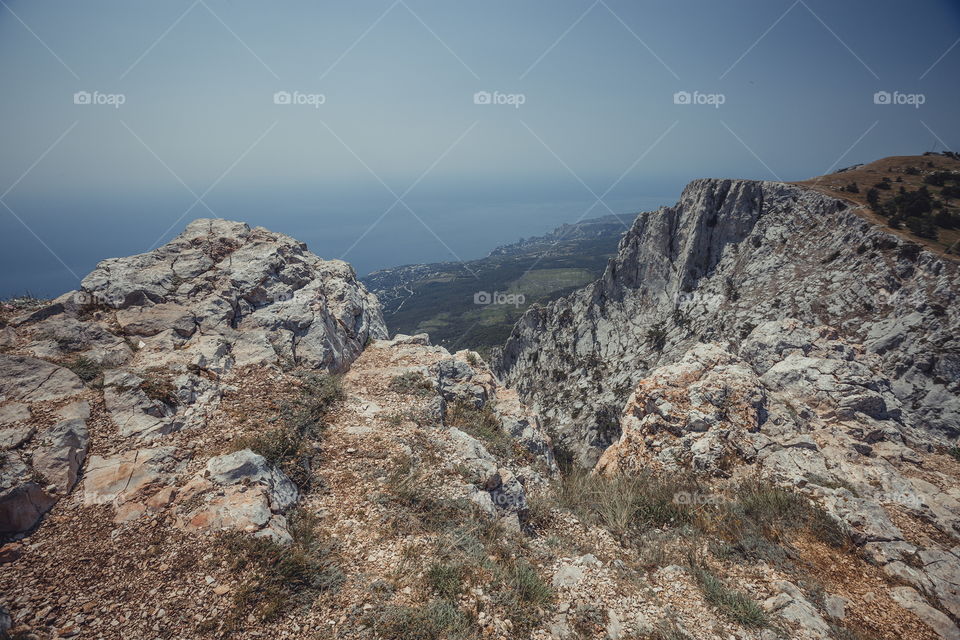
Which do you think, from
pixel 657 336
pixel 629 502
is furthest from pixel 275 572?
pixel 657 336

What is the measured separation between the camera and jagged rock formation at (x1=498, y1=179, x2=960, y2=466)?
20.7m

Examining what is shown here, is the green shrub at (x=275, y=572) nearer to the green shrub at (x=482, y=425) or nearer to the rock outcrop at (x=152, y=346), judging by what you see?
the rock outcrop at (x=152, y=346)

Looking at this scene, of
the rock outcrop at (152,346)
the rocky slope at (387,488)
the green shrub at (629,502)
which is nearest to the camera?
the rocky slope at (387,488)

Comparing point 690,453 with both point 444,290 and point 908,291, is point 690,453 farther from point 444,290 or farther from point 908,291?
point 444,290

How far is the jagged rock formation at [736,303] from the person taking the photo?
2072 centimetres

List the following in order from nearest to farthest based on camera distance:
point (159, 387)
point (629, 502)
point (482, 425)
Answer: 1. point (159, 387)
2. point (629, 502)
3. point (482, 425)

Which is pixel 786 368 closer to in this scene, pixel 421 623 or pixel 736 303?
pixel 736 303

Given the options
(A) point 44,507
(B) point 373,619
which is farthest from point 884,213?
(A) point 44,507

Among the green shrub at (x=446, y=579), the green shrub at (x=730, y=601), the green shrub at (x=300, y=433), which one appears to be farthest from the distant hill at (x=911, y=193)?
the green shrub at (x=300, y=433)

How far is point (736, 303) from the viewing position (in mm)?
31344

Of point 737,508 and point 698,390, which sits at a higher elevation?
point 698,390

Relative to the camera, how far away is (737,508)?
9.65 m

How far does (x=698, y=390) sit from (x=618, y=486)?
6.90 metres

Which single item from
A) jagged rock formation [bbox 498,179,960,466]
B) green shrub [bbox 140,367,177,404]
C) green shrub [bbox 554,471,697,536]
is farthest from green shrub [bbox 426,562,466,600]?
jagged rock formation [bbox 498,179,960,466]
